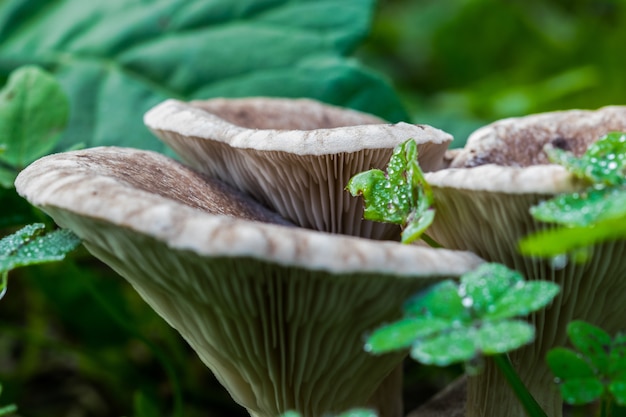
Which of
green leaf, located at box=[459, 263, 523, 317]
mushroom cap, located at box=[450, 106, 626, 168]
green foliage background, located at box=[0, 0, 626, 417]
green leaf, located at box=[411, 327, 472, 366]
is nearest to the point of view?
green leaf, located at box=[411, 327, 472, 366]

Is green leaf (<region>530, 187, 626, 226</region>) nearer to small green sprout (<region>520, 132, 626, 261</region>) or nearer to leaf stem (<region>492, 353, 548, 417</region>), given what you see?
small green sprout (<region>520, 132, 626, 261</region>)

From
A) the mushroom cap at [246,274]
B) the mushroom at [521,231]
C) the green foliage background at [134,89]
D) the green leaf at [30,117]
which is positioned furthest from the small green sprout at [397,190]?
the green foliage background at [134,89]

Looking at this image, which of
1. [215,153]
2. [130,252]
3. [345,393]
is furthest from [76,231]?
[345,393]

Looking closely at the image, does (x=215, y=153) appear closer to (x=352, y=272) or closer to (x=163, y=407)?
(x=352, y=272)

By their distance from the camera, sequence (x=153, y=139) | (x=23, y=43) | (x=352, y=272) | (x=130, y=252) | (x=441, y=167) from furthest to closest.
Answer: (x=23, y=43), (x=153, y=139), (x=441, y=167), (x=130, y=252), (x=352, y=272)

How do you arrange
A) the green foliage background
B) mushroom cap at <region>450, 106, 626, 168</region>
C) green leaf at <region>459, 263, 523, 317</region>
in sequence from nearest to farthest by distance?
green leaf at <region>459, 263, 523, 317</region>
mushroom cap at <region>450, 106, 626, 168</region>
the green foliage background

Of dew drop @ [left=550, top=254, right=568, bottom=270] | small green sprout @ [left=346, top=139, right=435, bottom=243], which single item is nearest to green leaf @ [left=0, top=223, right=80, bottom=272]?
small green sprout @ [left=346, top=139, right=435, bottom=243]

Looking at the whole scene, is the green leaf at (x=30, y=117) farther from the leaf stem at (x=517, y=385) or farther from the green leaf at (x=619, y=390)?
the green leaf at (x=619, y=390)
